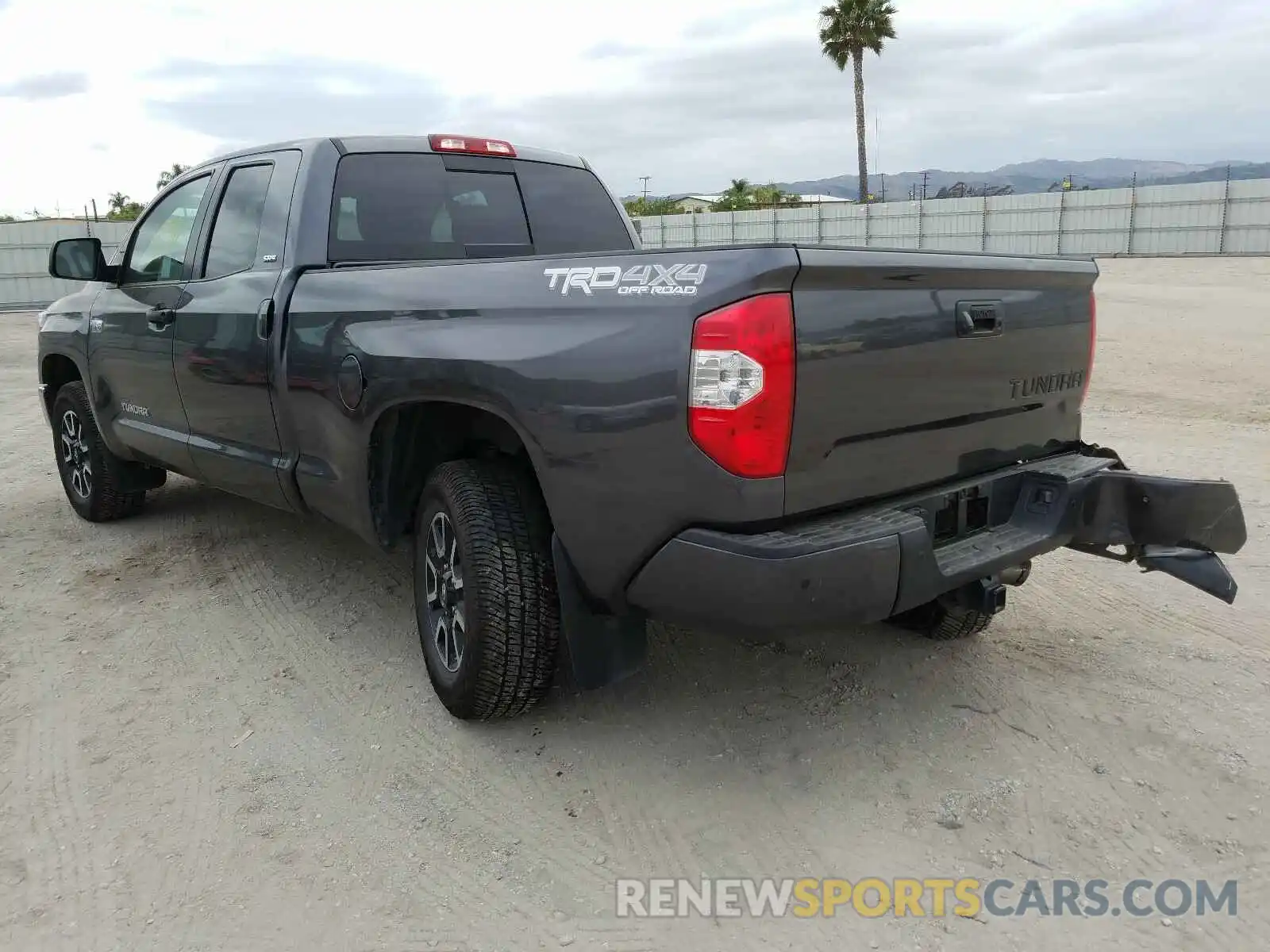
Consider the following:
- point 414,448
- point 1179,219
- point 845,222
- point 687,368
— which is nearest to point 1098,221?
point 1179,219

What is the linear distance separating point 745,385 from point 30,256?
30.2 metres

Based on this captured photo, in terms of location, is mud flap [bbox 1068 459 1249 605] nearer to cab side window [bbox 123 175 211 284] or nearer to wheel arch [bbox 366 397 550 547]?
wheel arch [bbox 366 397 550 547]

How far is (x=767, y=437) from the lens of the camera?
2.45 m

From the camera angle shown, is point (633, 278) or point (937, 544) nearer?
point (633, 278)

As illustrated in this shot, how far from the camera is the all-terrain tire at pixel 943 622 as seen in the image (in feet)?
12.4

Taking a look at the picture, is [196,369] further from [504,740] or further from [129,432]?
[504,740]

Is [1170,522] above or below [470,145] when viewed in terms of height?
below

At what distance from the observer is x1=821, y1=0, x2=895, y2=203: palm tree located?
Answer: 124ft

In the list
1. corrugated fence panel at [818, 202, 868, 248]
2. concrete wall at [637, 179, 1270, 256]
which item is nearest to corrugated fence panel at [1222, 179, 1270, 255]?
concrete wall at [637, 179, 1270, 256]

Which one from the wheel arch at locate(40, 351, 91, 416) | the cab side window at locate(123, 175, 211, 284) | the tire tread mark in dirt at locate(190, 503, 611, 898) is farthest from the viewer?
the wheel arch at locate(40, 351, 91, 416)

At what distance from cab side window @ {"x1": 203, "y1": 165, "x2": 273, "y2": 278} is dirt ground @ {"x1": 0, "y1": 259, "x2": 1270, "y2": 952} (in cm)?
150

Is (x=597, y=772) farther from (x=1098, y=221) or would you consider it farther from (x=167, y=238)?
(x=1098, y=221)

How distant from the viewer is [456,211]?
4184mm

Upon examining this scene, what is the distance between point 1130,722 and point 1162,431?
471 cm
